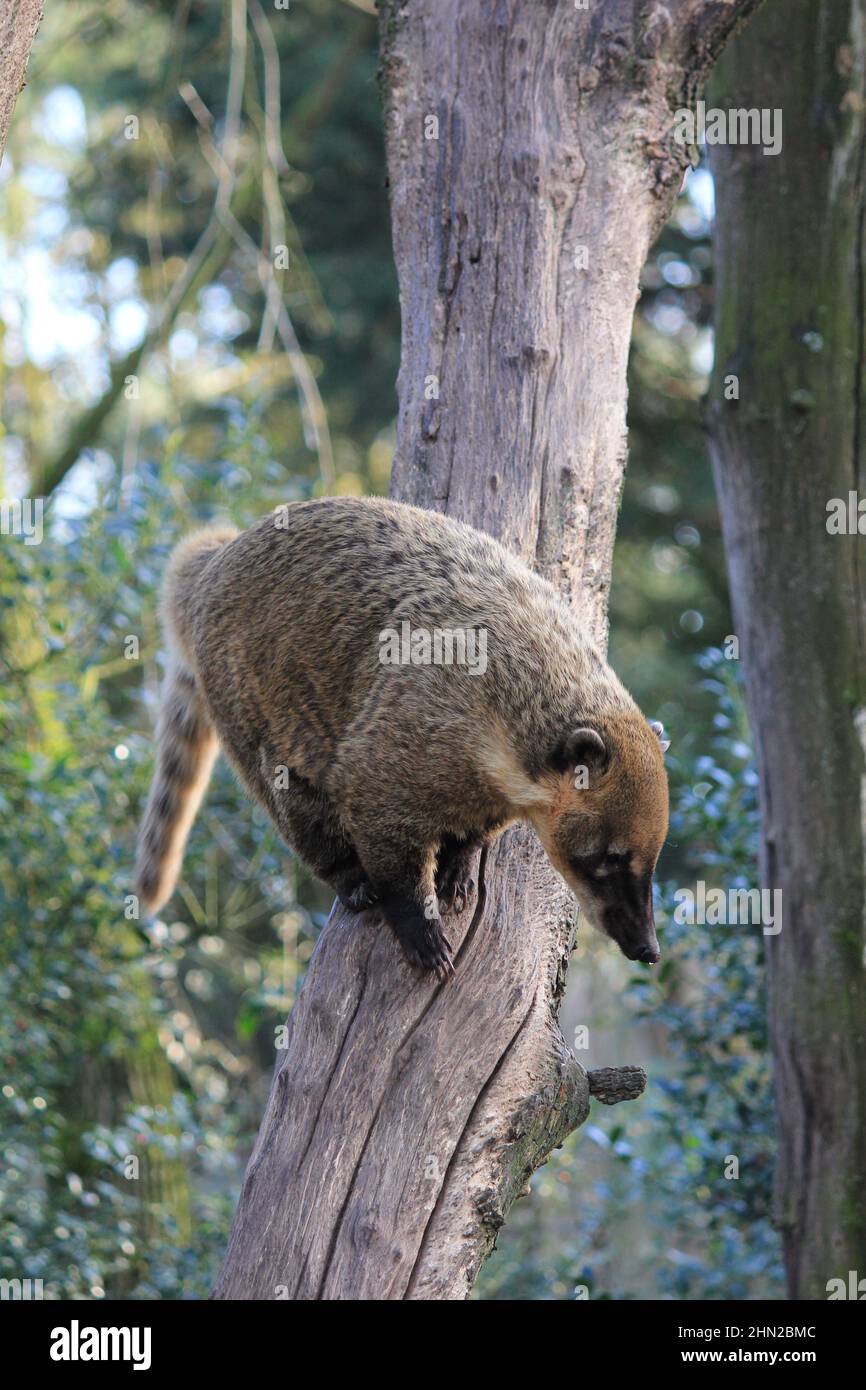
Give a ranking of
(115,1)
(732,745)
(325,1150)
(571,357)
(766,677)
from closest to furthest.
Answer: (325,1150) < (571,357) < (766,677) < (732,745) < (115,1)

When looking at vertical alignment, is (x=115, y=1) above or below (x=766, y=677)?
above

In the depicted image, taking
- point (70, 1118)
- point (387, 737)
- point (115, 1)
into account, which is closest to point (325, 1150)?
point (387, 737)

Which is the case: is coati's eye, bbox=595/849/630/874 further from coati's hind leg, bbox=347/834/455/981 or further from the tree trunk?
the tree trunk

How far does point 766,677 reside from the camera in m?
4.77

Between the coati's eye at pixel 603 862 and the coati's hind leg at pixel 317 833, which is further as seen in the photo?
the coati's hind leg at pixel 317 833

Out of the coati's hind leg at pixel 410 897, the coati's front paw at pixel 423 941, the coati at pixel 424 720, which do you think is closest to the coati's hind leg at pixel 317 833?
the coati at pixel 424 720

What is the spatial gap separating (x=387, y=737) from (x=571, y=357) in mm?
1280

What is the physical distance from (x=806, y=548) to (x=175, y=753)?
2368 mm

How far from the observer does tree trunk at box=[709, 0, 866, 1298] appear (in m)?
4.51

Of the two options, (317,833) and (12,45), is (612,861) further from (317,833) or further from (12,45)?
(12,45)

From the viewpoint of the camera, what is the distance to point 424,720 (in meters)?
3.25

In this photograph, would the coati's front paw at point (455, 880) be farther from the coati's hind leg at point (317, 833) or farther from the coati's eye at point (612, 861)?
the coati's eye at point (612, 861)

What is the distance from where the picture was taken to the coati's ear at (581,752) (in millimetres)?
3131
